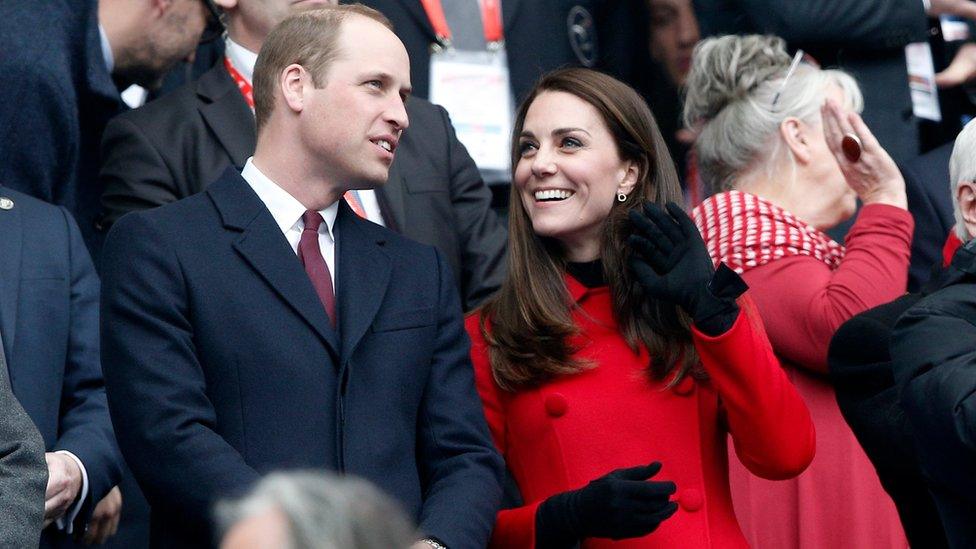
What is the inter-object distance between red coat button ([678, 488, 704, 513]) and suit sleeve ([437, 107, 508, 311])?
1.13 m

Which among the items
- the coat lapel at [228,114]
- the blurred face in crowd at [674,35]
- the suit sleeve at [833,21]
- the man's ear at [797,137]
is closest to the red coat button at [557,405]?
the coat lapel at [228,114]

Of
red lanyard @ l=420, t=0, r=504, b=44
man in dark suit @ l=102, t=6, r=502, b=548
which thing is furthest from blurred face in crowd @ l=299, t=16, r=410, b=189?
red lanyard @ l=420, t=0, r=504, b=44

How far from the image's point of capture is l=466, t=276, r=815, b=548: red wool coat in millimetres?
4098

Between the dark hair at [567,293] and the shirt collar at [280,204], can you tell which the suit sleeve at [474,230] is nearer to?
the dark hair at [567,293]

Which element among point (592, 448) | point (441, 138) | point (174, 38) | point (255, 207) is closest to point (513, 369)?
point (592, 448)

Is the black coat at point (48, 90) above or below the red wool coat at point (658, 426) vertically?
above

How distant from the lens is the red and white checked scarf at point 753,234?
16.0 feet

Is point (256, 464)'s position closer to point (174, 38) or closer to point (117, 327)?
point (117, 327)

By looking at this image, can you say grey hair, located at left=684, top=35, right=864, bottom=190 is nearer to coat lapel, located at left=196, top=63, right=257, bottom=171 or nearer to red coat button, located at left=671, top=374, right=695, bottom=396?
red coat button, located at left=671, top=374, right=695, bottom=396

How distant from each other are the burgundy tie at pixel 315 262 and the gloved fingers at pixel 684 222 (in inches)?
32.3

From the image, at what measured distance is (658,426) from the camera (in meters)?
4.22

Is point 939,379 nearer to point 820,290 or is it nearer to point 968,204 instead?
point 968,204

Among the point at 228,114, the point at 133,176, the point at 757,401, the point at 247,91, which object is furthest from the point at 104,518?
the point at 757,401

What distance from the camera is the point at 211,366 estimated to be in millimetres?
3799
